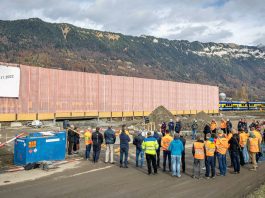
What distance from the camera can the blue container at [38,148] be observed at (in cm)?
1180

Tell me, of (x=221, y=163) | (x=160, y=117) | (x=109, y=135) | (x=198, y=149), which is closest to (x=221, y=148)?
(x=221, y=163)

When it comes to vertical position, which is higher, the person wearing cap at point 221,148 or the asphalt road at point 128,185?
the person wearing cap at point 221,148

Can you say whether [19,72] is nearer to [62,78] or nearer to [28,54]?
[62,78]

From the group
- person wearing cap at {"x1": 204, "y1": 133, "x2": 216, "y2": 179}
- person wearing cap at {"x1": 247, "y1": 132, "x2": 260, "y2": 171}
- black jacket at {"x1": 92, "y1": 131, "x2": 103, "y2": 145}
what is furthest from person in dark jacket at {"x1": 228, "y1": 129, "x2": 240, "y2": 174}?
black jacket at {"x1": 92, "y1": 131, "x2": 103, "y2": 145}

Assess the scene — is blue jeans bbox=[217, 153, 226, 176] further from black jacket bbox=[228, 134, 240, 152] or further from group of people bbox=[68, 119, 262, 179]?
black jacket bbox=[228, 134, 240, 152]

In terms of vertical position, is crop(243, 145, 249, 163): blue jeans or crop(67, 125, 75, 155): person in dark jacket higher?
crop(67, 125, 75, 155): person in dark jacket

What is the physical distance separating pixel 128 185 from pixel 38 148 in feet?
15.7

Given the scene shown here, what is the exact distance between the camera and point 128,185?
9.52 metres

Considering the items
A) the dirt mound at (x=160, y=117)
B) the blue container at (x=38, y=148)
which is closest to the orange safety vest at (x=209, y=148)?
the blue container at (x=38, y=148)

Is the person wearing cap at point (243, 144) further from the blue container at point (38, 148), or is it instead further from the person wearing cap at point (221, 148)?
the blue container at point (38, 148)

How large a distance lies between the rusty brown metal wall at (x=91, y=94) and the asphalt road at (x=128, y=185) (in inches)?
962

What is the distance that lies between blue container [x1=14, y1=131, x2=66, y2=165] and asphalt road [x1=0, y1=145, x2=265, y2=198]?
1.70m

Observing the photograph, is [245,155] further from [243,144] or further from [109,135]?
[109,135]

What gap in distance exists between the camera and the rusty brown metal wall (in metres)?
34.4
